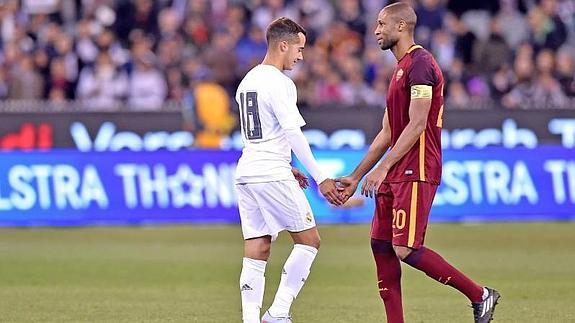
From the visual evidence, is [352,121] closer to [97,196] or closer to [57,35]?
[97,196]

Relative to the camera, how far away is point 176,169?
20.0 metres

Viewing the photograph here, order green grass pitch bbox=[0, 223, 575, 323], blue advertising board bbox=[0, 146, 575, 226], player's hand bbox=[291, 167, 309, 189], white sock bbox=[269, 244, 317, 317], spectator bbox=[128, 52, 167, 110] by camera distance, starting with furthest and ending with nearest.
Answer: spectator bbox=[128, 52, 167, 110]
blue advertising board bbox=[0, 146, 575, 226]
green grass pitch bbox=[0, 223, 575, 323]
player's hand bbox=[291, 167, 309, 189]
white sock bbox=[269, 244, 317, 317]

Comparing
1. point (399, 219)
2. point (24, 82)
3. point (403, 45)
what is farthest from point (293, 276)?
point (24, 82)

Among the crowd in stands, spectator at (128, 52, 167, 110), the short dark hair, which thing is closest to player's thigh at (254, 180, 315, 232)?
the short dark hair

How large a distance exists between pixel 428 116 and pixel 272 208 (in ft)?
4.12

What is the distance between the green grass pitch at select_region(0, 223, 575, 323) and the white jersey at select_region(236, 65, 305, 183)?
6.46ft

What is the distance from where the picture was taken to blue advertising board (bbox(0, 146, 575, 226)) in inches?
782

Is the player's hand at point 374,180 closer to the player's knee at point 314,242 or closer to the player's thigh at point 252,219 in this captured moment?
the player's knee at point 314,242

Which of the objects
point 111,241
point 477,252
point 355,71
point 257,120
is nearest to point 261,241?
point 257,120

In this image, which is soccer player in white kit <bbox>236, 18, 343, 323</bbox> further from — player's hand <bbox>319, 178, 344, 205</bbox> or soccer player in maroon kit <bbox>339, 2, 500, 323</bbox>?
soccer player in maroon kit <bbox>339, 2, 500, 323</bbox>

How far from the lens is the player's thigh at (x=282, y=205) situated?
957 centimetres

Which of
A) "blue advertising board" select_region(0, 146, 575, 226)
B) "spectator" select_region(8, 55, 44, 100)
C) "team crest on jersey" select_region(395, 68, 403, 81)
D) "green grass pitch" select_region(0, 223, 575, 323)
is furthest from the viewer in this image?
"spectator" select_region(8, 55, 44, 100)

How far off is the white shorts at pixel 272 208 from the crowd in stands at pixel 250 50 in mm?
13017

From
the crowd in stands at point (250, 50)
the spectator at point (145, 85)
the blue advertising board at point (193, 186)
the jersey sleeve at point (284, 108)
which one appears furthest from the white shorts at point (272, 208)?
the spectator at point (145, 85)
